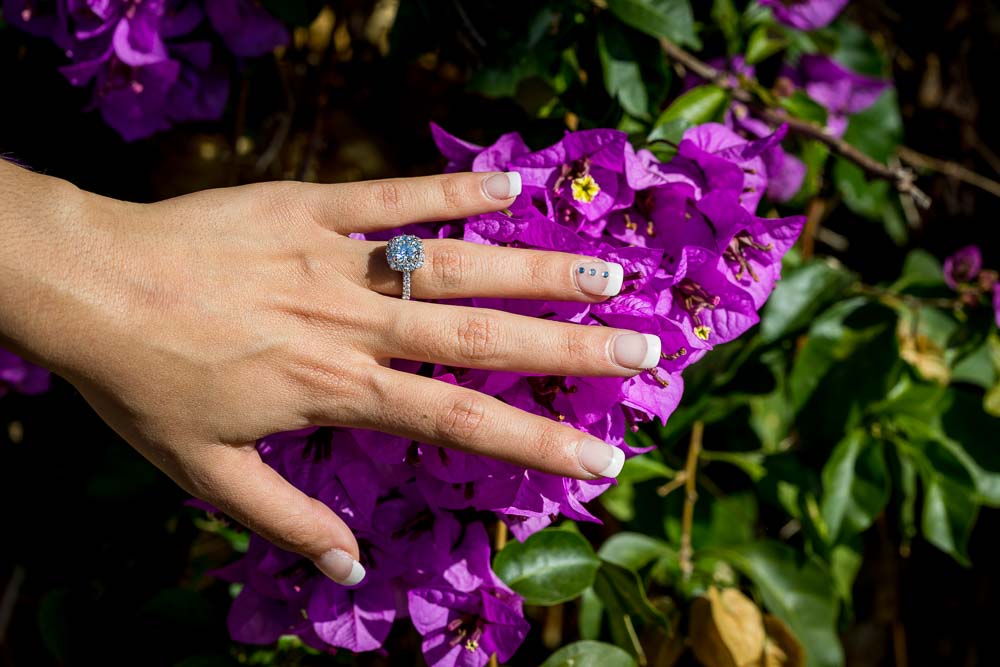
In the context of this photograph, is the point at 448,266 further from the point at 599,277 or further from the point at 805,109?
the point at 805,109

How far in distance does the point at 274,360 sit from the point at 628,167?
381mm

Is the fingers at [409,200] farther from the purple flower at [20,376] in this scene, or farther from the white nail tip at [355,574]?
the purple flower at [20,376]

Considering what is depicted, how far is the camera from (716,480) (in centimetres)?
138

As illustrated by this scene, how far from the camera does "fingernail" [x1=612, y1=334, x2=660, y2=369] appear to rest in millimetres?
663

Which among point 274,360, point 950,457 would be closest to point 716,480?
point 950,457

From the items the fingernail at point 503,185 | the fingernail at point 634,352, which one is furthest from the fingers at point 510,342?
the fingernail at point 503,185

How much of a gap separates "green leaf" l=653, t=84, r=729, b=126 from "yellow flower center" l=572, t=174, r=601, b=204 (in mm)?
217

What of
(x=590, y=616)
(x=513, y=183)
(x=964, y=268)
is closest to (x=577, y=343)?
(x=513, y=183)

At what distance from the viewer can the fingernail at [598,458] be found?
2.21ft

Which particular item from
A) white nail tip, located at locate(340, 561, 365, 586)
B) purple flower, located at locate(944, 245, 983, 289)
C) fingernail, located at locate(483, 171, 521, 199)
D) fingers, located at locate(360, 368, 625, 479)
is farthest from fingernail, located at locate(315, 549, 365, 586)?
purple flower, located at locate(944, 245, 983, 289)

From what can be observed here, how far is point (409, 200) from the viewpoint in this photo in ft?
2.36

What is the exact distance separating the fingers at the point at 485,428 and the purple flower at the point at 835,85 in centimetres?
88

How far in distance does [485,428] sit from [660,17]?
0.59 metres

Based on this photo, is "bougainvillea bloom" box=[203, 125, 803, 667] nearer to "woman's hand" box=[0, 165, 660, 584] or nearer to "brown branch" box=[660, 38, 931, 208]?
"woman's hand" box=[0, 165, 660, 584]
